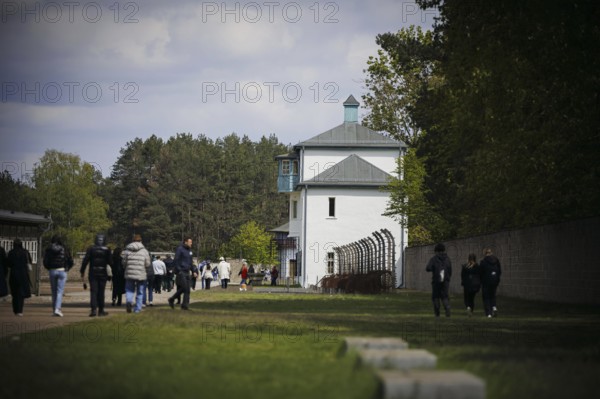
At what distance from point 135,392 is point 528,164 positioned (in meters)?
23.1

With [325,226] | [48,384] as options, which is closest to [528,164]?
[48,384]

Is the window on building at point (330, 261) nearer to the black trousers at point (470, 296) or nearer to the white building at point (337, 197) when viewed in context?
the white building at point (337, 197)

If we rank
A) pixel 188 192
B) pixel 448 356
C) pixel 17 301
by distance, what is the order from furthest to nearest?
pixel 188 192 → pixel 17 301 → pixel 448 356

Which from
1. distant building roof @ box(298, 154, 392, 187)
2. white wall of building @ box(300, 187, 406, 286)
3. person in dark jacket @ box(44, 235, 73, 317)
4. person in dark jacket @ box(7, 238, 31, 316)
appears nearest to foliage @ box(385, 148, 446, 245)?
white wall of building @ box(300, 187, 406, 286)

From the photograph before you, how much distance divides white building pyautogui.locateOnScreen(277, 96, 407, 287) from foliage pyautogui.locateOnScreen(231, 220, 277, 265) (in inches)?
1198

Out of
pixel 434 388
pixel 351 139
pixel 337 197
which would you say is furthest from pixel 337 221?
pixel 434 388

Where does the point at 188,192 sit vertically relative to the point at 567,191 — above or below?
above

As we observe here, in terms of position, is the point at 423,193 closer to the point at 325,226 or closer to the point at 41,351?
the point at 325,226

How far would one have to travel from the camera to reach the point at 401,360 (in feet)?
32.0

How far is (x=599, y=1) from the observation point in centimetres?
2141

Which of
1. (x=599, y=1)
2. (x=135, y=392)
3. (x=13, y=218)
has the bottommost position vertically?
(x=135, y=392)

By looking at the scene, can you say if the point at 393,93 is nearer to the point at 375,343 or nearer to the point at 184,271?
the point at 184,271

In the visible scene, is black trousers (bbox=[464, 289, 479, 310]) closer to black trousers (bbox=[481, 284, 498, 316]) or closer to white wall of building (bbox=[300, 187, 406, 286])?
black trousers (bbox=[481, 284, 498, 316])

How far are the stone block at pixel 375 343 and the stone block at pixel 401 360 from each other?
3.68 ft
